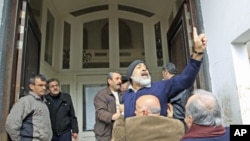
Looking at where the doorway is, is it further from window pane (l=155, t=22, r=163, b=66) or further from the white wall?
the white wall

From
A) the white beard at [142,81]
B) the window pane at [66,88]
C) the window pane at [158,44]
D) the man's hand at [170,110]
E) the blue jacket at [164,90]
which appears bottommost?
the man's hand at [170,110]

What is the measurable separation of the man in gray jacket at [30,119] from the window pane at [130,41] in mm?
2381

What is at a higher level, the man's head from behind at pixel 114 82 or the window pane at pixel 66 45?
the window pane at pixel 66 45

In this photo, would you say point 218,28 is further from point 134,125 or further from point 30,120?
point 30,120

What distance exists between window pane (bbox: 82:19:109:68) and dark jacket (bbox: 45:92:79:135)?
1.67m

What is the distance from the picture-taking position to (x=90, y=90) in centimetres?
449

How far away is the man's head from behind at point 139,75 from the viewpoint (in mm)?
1945

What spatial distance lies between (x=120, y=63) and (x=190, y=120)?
136 inches

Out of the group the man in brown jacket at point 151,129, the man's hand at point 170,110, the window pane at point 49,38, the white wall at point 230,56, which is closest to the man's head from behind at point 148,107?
the man in brown jacket at point 151,129

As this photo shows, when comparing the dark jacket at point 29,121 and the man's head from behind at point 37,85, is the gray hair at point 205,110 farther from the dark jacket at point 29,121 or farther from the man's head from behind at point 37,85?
the man's head from behind at point 37,85

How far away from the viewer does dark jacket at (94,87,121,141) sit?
230 cm

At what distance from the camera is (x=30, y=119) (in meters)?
2.21

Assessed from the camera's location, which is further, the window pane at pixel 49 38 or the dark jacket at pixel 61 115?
the window pane at pixel 49 38

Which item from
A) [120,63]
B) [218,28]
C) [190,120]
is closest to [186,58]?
[218,28]
